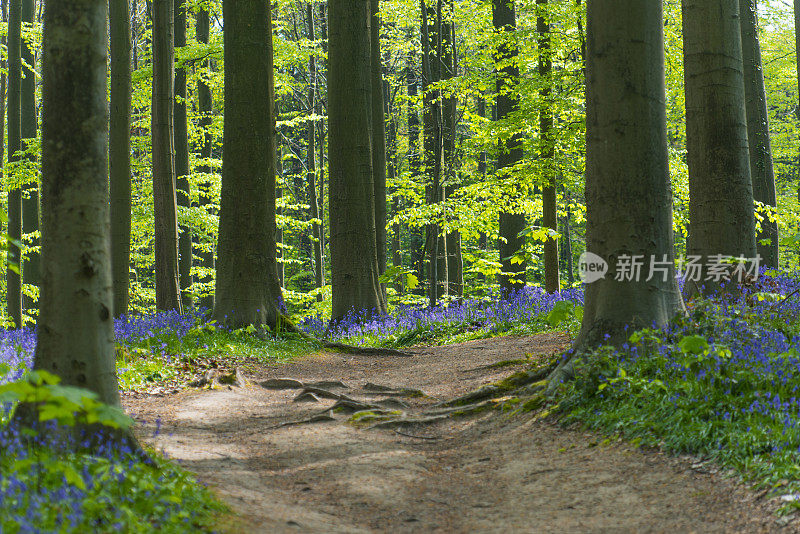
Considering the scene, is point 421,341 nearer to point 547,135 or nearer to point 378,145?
point 547,135

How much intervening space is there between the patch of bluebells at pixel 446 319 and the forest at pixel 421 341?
85 millimetres

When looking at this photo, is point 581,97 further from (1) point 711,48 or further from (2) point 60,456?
(2) point 60,456

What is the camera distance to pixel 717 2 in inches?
313

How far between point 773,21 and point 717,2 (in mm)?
21901

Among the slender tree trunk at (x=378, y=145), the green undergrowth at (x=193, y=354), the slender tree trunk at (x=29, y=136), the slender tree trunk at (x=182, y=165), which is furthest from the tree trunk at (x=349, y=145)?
the slender tree trunk at (x=29, y=136)

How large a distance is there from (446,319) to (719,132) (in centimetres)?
673

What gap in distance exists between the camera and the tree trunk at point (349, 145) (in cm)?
1232

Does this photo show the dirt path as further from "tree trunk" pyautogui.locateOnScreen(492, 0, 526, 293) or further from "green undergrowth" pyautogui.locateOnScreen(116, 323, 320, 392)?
"tree trunk" pyautogui.locateOnScreen(492, 0, 526, 293)

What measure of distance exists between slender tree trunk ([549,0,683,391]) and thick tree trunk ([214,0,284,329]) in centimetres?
581

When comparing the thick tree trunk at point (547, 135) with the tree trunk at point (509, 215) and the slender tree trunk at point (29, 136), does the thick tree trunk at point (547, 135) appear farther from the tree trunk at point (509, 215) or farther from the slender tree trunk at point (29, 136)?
the slender tree trunk at point (29, 136)

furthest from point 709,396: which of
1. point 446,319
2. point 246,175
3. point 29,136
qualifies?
point 29,136

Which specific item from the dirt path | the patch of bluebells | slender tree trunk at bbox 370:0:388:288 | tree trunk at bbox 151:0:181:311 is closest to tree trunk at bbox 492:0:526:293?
the patch of bluebells

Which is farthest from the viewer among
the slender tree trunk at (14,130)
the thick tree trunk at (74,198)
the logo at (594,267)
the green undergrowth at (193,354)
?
the slender tree trunk at (14,130)

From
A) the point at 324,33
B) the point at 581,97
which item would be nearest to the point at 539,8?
the point at 581,97
